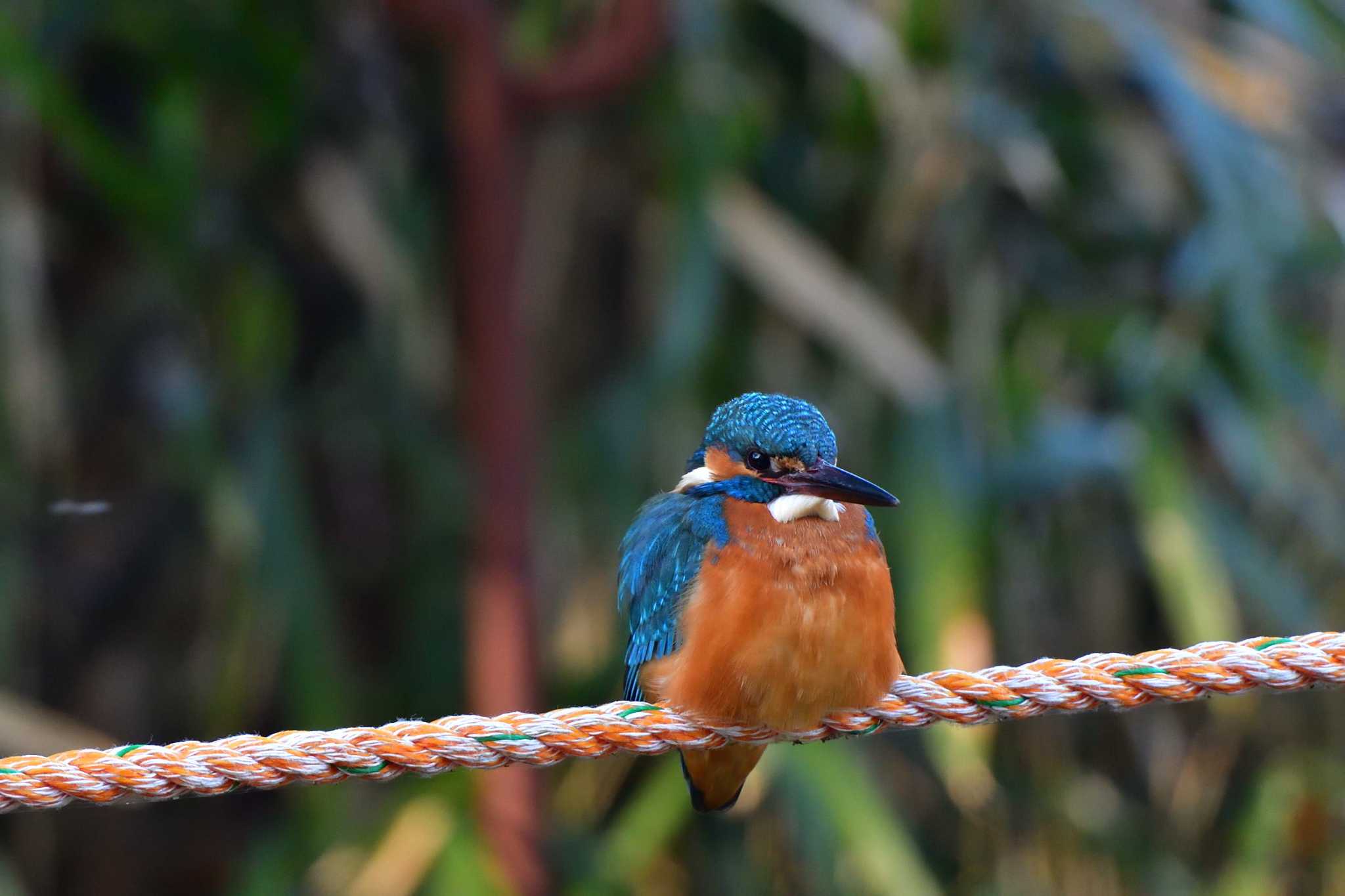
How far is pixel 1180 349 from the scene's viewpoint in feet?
11.4

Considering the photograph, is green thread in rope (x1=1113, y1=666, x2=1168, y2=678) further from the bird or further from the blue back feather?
the blue back feather

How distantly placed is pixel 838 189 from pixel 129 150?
165 cm

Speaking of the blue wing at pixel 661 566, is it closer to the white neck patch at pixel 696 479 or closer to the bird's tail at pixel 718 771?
the white neck patch at pixel 696 479

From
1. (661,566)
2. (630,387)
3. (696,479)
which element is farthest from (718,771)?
(630,387)

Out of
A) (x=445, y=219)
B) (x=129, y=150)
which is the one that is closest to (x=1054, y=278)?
(x=445, y=219)

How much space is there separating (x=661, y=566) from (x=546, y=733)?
0.52 meters

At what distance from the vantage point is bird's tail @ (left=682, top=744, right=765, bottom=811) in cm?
196

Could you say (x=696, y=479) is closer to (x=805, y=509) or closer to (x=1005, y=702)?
(x=805, y=509)

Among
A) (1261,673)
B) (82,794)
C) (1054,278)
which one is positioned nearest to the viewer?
(82,794)

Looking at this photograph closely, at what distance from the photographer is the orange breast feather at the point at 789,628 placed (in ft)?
5.53

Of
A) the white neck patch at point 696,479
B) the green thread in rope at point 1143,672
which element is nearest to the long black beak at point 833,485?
the white neck patch at point 696,479

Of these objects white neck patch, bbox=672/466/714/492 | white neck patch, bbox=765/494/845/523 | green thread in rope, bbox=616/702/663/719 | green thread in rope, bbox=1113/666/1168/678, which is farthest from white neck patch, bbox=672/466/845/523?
green thread in rope, bbox=1113/666/1168/678

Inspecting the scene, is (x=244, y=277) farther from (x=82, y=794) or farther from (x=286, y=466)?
(x=82, y=794)

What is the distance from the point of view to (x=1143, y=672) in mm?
1498
